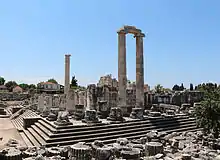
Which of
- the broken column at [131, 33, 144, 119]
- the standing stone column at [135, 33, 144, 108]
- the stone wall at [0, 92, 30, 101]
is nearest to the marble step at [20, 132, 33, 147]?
the broken column at [131, 33, 144, 119]

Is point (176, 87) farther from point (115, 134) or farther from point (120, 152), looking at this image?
point (120, 152)

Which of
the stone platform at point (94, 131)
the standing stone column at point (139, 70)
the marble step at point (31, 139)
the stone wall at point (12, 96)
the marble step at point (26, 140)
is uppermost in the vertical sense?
the standing stone column at point (139, 70)

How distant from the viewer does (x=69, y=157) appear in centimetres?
887

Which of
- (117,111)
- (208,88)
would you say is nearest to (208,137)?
(208,88)

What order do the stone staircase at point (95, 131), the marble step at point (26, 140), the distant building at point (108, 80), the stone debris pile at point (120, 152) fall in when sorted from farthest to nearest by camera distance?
1. the distant building at point (108, 80)
2. the marble step at point (26, 140)
3. the stone staircase at point (95, 131)
4. the stone debris pile at point (120, 152)

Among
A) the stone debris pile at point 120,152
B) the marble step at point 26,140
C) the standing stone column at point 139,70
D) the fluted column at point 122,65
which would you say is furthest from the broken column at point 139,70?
the marble step at point 26,140

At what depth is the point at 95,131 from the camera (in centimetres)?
1280

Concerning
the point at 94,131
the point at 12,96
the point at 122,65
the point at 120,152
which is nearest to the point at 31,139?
the point at 94,131

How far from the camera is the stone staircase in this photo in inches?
458

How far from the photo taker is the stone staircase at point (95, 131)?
11.6m

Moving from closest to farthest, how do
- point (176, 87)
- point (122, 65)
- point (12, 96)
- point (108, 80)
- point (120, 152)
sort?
1. point (120, 152)
2. point (122, 65)
3. point (108, 80)
4. point (12, 96)
5. point (176, 87)

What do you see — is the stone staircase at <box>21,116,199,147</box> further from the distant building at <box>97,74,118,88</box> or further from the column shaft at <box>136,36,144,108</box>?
the distant building at <box>97,74,118,88</box>

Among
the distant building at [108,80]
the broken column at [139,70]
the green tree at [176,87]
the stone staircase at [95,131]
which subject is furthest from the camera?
the green tree at [176,87]

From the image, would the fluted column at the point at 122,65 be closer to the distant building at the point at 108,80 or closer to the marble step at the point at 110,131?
the marble step at the point at 110,131
